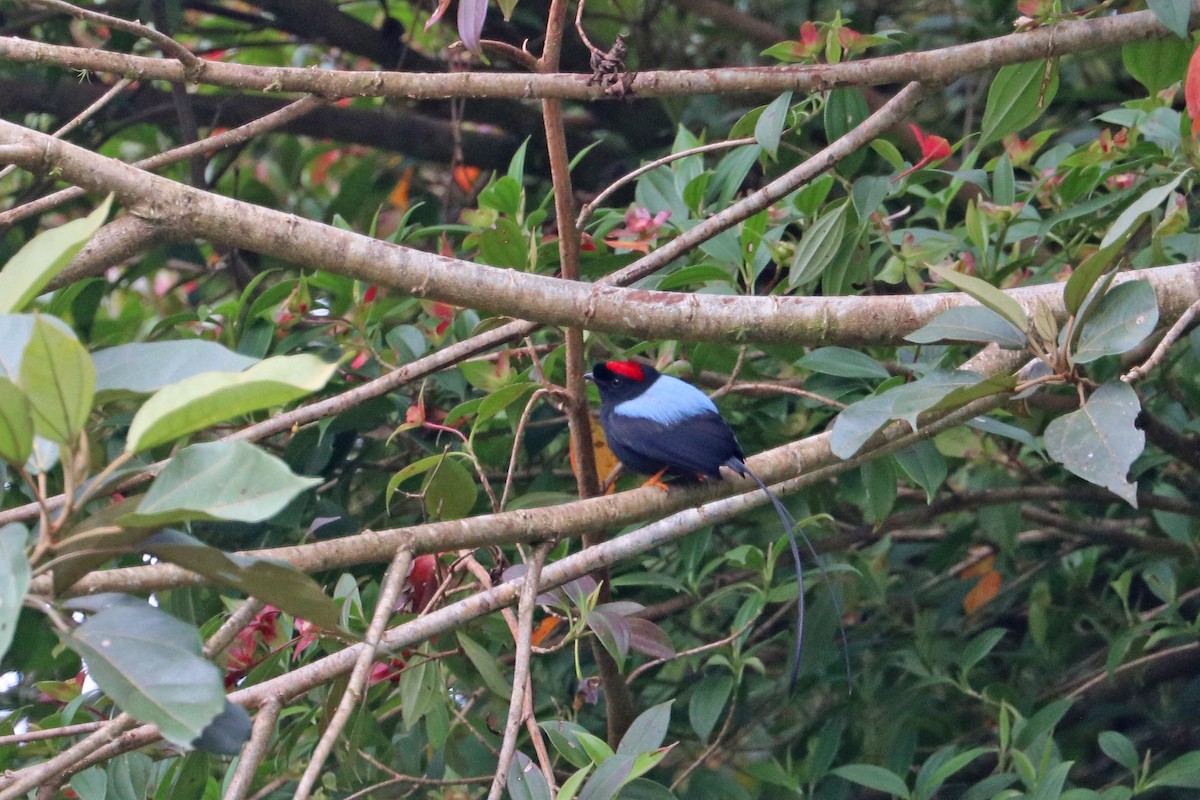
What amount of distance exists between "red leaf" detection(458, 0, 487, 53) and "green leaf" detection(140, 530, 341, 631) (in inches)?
41.3

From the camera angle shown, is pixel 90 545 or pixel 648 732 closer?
pixel 90 545

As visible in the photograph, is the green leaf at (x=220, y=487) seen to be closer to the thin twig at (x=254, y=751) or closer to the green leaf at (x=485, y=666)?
the thin twig at (x=254, y=751)

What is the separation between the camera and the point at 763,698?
145 inches

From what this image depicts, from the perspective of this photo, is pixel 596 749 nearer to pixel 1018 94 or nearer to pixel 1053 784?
pixel 1053 784

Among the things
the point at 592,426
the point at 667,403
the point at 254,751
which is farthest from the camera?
the point at 592,426

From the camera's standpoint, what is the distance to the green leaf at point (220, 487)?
4.03ft

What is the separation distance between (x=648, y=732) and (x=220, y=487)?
1167 mm

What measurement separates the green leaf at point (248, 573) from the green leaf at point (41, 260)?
0.33 meters

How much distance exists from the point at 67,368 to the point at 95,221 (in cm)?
16

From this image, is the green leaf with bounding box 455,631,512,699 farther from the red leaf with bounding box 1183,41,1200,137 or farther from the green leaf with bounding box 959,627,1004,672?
the red leaf with bounding box 1183,41,1200,137

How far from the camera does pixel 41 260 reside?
4.33 feet

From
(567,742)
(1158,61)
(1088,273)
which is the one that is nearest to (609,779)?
(567,742)

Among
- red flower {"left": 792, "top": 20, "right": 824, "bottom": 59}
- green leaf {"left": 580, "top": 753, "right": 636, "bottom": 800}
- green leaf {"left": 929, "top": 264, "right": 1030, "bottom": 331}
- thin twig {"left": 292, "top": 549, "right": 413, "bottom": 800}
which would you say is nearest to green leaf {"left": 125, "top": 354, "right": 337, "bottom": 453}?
thin twig {"left": 292, "top": 549, "right": 413, "bottom": 800}

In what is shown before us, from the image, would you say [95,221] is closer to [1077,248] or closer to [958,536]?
[1077,248]
